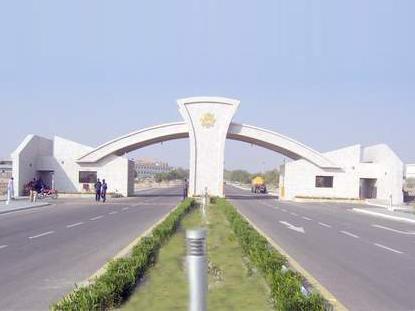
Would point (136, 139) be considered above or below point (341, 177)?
above

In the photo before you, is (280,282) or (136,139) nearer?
(280,282)

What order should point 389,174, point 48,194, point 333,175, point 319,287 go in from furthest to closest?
point 333,175 → point 389,174 → point 48,194 → point 319,287

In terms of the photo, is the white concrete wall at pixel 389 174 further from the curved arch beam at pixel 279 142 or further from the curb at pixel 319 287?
the curb at pixel 319 287

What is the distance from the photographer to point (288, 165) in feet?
192

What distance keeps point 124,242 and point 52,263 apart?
14.3 ft

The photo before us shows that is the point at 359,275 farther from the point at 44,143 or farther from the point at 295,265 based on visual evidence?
the point at 44,143

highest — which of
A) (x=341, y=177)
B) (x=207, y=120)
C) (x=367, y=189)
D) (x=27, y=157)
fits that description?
(x=207, y=120)

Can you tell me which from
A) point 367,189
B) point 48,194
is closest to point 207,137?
point 48,194

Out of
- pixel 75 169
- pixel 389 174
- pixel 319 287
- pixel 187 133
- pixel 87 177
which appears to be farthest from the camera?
pixel 87 177

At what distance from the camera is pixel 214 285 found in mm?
9492

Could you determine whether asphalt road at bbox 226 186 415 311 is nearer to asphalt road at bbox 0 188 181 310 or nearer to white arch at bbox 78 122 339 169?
asphalt road at bbox 0 188 181 310

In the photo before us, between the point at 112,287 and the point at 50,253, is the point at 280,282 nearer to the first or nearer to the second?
the point at 112,287

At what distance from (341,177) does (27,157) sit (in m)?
30.1

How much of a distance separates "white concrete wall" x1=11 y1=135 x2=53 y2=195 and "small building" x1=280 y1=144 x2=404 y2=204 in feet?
80.7
